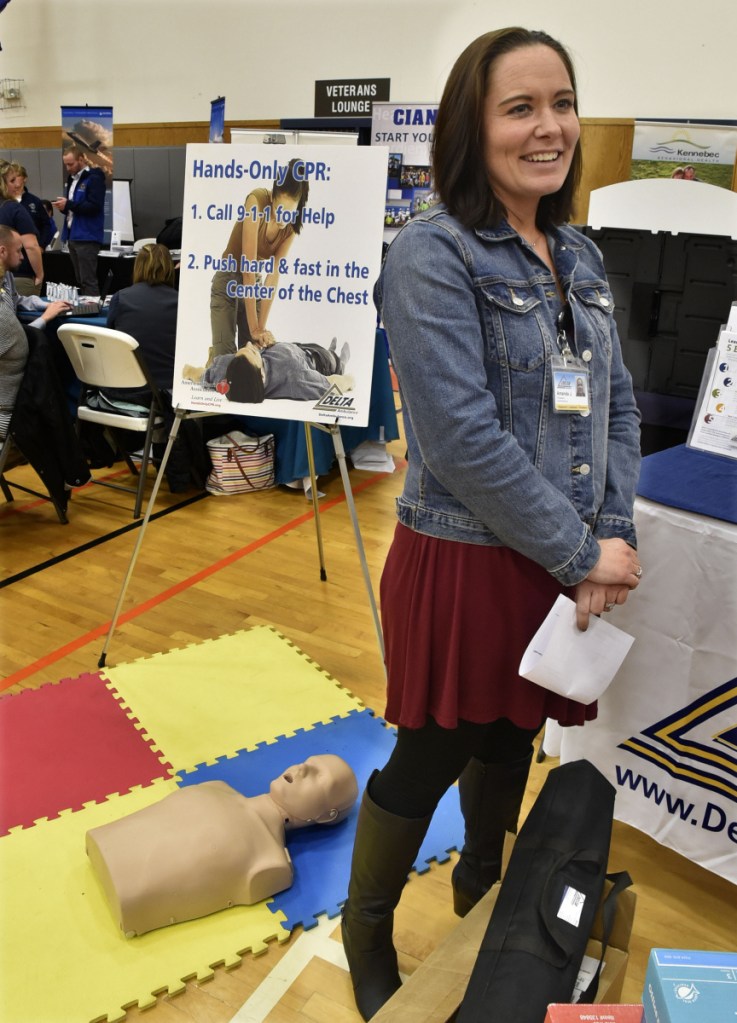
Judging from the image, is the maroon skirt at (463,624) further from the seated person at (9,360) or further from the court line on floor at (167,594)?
the seated person at (9,360)

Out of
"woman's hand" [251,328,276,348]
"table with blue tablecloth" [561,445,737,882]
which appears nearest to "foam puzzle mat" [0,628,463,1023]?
"table with blue tablecloth" [561,445,737,882]

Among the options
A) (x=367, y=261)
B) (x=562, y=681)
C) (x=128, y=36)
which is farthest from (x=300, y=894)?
(x=128, y=36)

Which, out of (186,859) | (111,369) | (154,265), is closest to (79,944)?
(186,859)

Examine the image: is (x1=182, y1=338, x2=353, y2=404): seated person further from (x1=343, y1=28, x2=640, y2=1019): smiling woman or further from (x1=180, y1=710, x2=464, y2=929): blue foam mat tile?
(x1=343, y1=28, x2=640, y2=1019): smiling woman

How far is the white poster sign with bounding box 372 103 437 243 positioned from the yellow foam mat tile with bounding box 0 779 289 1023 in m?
5.75

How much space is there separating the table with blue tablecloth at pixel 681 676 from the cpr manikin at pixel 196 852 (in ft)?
2.18

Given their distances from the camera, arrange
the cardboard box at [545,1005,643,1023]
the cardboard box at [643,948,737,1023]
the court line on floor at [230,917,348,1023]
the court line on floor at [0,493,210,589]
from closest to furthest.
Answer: the cardboard box at [643,948,737,1023] → the cardboard box at [545,1005,643,1023] → the court line on floor at [230,917,348,1023] → the court line on floor at [0,493,210,589]

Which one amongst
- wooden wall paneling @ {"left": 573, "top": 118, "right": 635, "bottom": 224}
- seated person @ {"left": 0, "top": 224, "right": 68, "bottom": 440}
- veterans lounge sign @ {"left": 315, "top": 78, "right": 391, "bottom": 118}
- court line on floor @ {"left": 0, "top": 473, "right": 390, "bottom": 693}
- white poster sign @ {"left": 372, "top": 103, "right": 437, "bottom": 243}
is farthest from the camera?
veterans lounge sign @ {"left": 315, "top": 78, "right": 391, "bottom": 118}

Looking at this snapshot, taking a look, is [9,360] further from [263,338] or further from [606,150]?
[606,150]

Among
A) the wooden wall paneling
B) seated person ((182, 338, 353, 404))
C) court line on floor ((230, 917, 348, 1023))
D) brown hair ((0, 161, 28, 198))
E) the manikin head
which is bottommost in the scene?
court line on floor ((230, 917, 348, 1023))

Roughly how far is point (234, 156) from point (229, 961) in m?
1.94

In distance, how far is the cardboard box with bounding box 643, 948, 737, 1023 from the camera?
0.64m

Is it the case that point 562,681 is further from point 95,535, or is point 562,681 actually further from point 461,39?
point 461,39

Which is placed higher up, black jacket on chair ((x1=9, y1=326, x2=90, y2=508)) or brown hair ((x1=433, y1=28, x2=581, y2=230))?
brown hair ((x1=433, y1=28, x2=581, y2=230))
